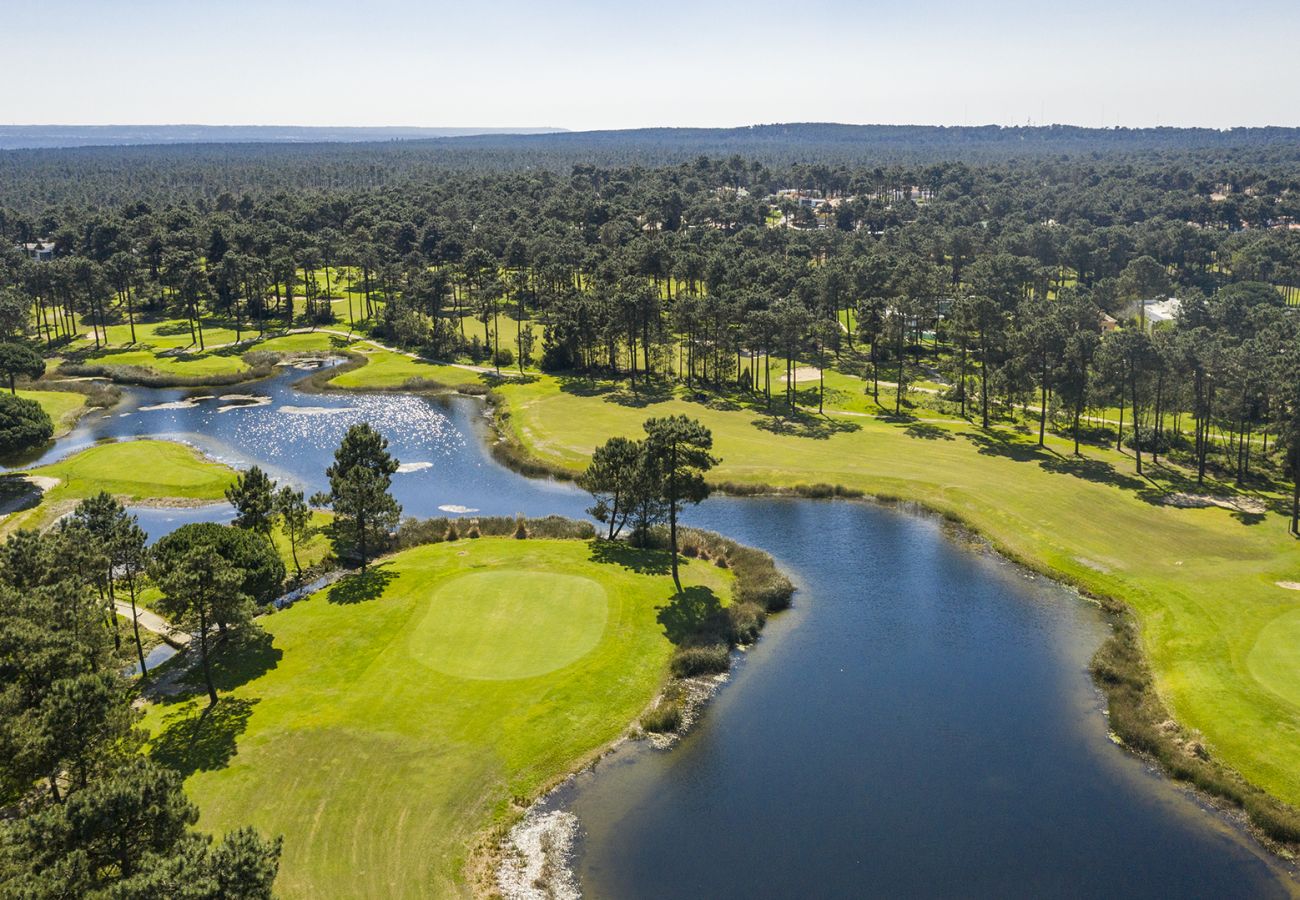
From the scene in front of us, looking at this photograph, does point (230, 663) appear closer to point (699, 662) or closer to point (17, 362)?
point (699, 662)

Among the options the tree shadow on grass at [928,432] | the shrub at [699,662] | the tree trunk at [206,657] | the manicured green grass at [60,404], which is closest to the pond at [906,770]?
the shrub at [699,662]

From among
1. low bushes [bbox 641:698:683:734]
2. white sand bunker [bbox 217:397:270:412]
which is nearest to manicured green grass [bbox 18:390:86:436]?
white sand bunker [bbox 217:397:270:412]

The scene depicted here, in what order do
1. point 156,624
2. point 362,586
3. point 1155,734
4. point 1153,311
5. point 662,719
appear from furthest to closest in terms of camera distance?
point 1153,311 → point 362,586 → point 156,624 → point 662,719 → point 1155,734

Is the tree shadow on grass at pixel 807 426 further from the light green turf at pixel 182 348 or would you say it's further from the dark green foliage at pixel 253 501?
the light green turf at pixel 182 348

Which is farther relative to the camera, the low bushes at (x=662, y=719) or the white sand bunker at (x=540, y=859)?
the low bushes at (x=662, y=719)

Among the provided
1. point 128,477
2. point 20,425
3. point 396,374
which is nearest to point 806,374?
point 396,374

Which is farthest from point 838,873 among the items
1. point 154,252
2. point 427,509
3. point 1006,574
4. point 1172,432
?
point 154,252
